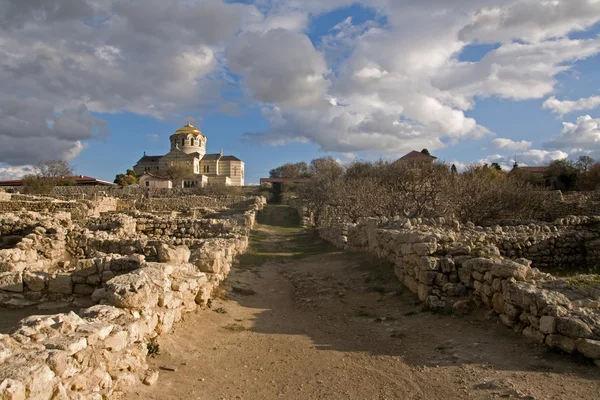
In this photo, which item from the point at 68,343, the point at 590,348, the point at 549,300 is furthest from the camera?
the point at 549,300

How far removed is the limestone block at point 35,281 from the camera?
269 inches

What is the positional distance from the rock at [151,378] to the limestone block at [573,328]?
17.0ft

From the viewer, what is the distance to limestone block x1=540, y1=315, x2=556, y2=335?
18.4 ft

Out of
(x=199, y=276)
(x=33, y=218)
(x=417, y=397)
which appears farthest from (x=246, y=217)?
(x=417, y=397)

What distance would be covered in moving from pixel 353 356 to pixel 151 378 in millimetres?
2843

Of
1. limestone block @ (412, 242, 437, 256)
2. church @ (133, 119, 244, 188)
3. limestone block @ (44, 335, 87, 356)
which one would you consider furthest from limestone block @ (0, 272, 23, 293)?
church @ (133, 119, 244, 188)

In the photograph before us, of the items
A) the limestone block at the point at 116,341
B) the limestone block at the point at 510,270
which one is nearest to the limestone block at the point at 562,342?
the limestone block at the point at 510,270

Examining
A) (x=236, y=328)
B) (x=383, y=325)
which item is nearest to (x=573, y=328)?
(x=383, y=325)

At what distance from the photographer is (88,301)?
22.4 feet

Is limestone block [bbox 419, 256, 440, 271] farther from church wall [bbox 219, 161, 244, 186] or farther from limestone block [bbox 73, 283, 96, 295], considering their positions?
church wall [bbox 219, 161, 244, 186]

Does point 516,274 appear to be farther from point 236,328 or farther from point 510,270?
point 236,328

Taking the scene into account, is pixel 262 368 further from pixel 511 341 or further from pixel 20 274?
pixel 20 274

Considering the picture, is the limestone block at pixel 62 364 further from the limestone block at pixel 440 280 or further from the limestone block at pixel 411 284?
the limestone block at pixel 411 284

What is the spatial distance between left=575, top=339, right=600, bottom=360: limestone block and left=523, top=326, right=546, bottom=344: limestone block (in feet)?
1.82
